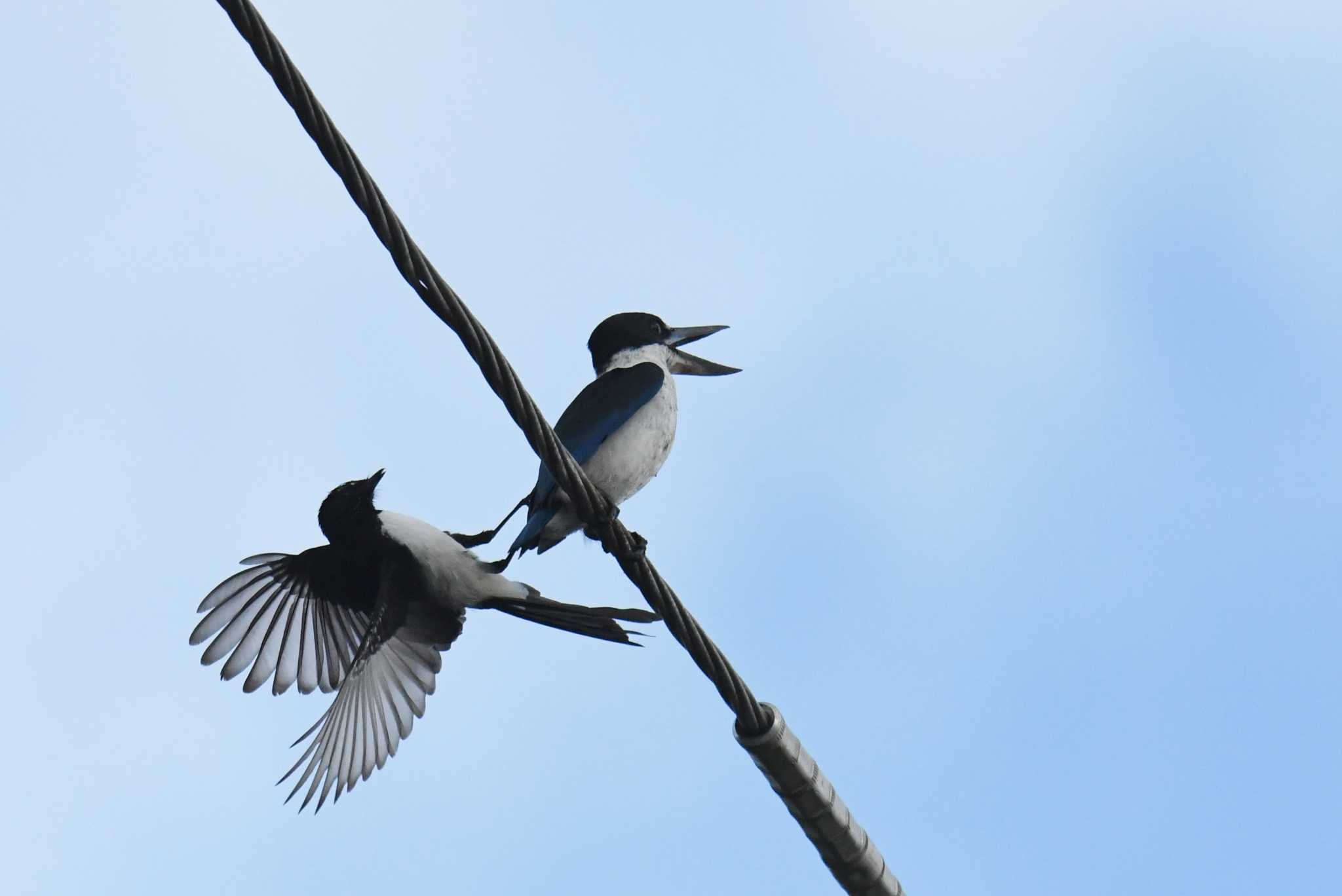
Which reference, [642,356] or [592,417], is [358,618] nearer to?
[592,417]

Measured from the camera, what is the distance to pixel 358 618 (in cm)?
502

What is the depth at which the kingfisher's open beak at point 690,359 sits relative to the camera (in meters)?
5.40

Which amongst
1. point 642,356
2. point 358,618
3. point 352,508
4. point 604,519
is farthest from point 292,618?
point 604,519

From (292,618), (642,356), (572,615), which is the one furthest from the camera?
(642,356)

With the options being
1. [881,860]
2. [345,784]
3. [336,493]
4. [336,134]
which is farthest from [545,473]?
[336,134]

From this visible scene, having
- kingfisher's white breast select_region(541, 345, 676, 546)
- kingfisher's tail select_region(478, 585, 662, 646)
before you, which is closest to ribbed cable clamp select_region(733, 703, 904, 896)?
kingfisher's tail select_region(478, 585, 662, 646)

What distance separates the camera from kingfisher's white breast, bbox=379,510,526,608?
462 centimetres

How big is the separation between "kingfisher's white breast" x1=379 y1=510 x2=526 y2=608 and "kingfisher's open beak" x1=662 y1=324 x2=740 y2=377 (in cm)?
110

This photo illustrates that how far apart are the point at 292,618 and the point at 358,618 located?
0.65 ft

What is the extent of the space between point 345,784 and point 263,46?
267cm

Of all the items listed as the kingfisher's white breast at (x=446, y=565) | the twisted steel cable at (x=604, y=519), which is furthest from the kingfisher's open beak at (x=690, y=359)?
the twisted steel cable at (x=604, y=519)

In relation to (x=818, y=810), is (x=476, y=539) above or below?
above

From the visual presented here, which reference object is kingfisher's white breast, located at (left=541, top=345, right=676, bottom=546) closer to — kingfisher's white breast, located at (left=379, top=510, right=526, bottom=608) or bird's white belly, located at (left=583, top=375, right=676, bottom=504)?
bird's white belly, located at (left=583, top=375, right=676, bottom=504)

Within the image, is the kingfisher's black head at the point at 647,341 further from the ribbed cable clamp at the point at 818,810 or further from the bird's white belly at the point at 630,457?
the ribbed cable clamp at the point at 818,810
